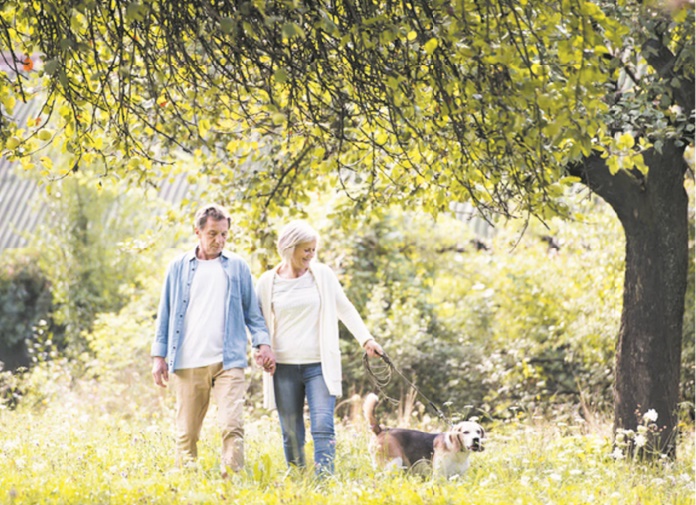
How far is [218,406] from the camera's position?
629 centimetres

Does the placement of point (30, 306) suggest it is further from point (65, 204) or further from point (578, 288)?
point (578, 288)

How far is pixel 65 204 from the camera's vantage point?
19.2 m

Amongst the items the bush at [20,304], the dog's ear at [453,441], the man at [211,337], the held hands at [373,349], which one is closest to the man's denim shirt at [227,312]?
the man at [211,337]

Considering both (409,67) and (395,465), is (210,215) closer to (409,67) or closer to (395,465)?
(409,67)

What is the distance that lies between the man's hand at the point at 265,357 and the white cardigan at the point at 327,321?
0.16 metres

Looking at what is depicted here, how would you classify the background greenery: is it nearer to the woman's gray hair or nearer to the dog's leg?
the dog's leg

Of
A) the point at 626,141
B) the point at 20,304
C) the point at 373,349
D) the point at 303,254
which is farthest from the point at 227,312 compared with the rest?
the point at 20,304

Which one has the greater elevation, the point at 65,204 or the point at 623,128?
the point at 65,204

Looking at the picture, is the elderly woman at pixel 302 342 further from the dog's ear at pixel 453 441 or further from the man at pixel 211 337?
the dog's ear at pixel 453 441

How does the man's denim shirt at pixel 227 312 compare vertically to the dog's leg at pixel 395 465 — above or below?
above

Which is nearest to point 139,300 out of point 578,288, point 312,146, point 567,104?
point 578,288

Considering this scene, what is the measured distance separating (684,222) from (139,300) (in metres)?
10.3

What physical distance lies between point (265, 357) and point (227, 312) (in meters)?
0.36

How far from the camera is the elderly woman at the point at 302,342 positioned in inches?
250
